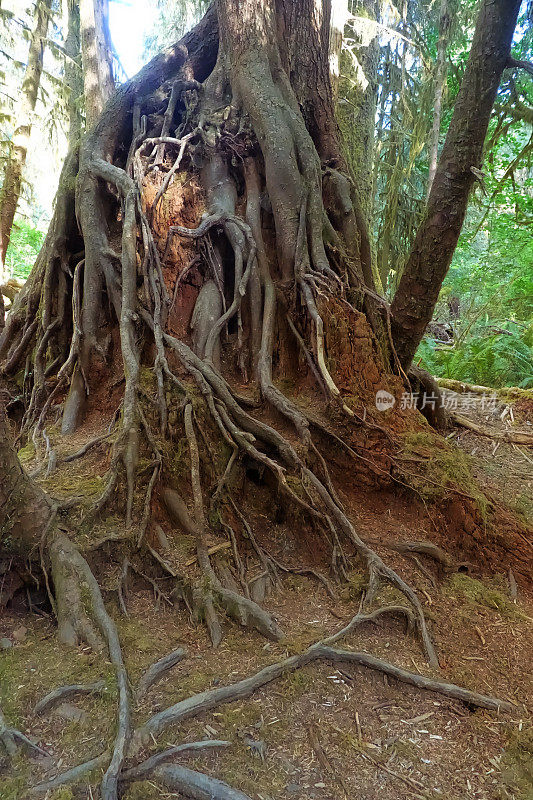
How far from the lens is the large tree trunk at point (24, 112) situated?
31.8 feet

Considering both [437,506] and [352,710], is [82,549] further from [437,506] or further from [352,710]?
[437,506]

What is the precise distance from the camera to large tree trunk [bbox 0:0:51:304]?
9703mm

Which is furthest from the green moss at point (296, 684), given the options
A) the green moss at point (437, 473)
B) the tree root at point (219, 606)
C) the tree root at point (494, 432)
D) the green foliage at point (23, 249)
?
the green foliage at point (23, 249)

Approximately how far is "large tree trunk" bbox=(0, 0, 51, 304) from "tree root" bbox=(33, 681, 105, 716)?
30.1 feet

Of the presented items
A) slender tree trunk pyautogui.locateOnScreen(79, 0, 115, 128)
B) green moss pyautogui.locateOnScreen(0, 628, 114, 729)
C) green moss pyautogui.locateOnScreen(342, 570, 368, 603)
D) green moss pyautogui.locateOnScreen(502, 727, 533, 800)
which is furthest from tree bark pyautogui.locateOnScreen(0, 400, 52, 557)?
slender tree trunk pyautogui.locateOnScreen(79, 0, 115, 128)

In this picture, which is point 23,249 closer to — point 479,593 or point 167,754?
point 479,593

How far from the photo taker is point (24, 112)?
388 inches

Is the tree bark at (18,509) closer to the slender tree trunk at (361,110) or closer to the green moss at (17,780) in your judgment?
the green moss at (17,780)

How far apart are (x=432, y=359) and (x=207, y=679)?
24.9 feet

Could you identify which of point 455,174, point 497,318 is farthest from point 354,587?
point 497,318

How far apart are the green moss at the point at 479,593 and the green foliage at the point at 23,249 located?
14795 mm

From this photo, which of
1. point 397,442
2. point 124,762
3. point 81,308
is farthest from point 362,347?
point 124,762
